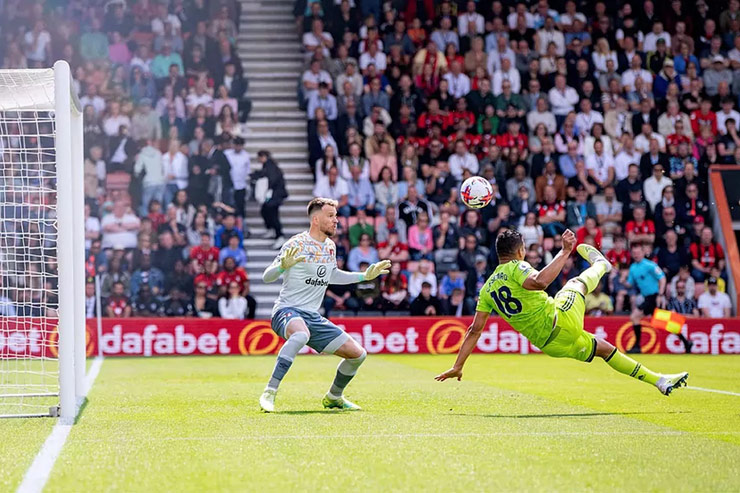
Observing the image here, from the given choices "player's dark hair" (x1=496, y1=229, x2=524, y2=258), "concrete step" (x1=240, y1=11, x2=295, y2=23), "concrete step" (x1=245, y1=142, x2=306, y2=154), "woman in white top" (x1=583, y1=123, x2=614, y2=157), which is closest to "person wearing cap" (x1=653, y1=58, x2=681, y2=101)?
"woman in white top" (x1=583, y1=123, x2=614, y2=157)

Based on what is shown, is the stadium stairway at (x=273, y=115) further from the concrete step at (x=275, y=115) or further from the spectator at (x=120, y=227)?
the spectator at (x=120, y=227)

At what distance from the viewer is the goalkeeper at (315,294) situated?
10.7 m

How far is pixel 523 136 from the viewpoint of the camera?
25.5m

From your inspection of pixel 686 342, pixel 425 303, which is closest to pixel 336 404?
pixel 425 303

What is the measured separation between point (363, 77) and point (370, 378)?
40.0 ft

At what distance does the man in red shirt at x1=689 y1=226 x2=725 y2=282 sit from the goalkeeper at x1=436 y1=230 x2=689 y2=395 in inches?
531

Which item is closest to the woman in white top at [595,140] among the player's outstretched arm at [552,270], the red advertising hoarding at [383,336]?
the red advertising hoarding at [383,336]

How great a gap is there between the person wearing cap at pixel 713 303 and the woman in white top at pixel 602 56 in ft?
20.8

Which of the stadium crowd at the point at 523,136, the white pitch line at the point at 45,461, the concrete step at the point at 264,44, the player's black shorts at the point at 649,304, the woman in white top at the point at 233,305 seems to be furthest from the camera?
the concrete step at the point at 264,44

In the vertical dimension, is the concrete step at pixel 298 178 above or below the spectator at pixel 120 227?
above

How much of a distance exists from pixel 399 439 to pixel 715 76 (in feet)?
70.7

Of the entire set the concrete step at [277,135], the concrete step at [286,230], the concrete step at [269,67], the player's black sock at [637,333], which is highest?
the concrete step at [269,67]

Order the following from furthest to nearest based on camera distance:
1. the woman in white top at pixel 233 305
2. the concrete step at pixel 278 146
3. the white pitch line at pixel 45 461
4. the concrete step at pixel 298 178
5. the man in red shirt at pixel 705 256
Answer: the concrete step at pixel 278 146 → the concrete step at pixel 298 178 → the man in red shirt at pixel 705 256 → the woman in white top at pixel 233 305 → the white pitch line at pixel 45 461

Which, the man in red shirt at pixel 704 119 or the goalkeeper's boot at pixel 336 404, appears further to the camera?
the man in red shirt at pixel 704 119
